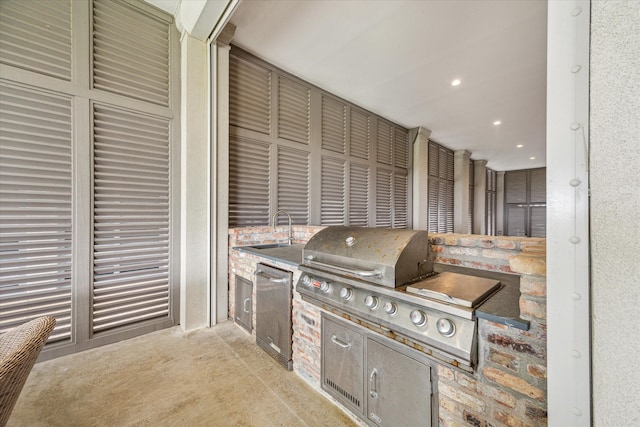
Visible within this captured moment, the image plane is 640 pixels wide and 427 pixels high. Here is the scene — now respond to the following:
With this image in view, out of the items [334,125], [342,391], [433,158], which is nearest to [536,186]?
[433,158]

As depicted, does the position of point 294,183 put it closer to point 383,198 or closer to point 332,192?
point 332,192

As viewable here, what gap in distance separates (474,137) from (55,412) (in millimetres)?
7727

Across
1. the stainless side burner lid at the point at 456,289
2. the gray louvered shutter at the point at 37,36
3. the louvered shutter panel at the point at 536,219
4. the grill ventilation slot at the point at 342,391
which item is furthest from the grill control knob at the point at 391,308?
the louvered shutter panel at the point at 536,219

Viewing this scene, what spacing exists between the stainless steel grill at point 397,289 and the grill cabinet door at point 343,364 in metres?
0.12

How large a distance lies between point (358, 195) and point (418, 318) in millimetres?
3564

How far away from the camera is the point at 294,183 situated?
3.65 m

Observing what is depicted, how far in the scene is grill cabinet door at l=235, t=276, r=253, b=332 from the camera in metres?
2.45

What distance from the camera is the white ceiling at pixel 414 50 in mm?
2428

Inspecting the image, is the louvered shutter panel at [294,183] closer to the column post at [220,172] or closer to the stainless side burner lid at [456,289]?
the column post at [220,172]

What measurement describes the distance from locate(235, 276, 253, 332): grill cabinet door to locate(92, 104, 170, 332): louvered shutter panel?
2.44 ft

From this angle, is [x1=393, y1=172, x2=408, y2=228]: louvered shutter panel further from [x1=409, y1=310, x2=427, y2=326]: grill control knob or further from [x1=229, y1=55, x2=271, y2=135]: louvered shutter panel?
[x1=409, y1=310, x2=427, y2=326]: grill control knob

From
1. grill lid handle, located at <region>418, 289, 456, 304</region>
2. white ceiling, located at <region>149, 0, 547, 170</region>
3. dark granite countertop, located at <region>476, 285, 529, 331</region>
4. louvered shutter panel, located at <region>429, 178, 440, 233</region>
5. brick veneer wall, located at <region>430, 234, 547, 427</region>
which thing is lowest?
brick veneer wall, located at <region>430, 234, 547, 427</region>

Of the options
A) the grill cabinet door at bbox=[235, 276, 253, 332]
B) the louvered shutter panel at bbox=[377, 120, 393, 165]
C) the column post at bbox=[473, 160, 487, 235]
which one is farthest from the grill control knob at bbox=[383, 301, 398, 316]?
the column post at bbox=[473, 160, 487, 235]

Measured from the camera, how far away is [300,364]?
6.18ft
